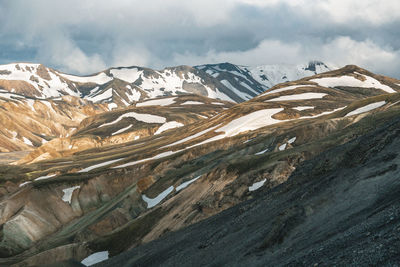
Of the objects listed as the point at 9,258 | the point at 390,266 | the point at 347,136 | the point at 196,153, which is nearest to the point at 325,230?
the point at 390,266

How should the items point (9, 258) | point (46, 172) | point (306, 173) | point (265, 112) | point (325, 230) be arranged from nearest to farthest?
point (325, 230)
point (306, 173)
point (9, 258)
point (46, 172)
point (265, 112)

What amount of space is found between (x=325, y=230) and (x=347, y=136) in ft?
113

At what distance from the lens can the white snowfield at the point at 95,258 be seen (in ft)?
180

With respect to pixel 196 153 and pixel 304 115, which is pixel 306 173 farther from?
pixel 304 115

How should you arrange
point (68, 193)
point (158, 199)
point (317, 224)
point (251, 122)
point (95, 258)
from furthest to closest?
point (251, 122) < point (68, 193) < point (158, 199) < point (95, 258) < point (317, 224)

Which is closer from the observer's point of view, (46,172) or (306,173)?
(306,173)

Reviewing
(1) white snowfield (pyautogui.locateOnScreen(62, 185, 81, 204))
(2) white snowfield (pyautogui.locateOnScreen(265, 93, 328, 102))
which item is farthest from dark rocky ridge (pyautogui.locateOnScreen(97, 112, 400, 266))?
(2) white snowfield (pyautogui.locateOnScreen(265, 93, 328, 102))

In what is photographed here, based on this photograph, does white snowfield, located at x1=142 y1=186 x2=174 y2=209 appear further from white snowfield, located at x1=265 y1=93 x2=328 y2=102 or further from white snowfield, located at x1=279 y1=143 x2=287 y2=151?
white snowfield, located at x1=265 y1=93 x2=328 y2=102

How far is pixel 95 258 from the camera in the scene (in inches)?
2197

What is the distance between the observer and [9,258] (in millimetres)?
69000

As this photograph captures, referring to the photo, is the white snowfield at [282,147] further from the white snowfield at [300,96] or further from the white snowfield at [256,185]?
the white snowfield at [300,96]

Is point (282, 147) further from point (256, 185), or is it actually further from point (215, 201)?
point (215, 201)

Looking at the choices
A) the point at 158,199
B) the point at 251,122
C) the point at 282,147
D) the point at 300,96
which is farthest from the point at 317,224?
the point at 300,96

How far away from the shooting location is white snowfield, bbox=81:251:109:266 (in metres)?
54.9
